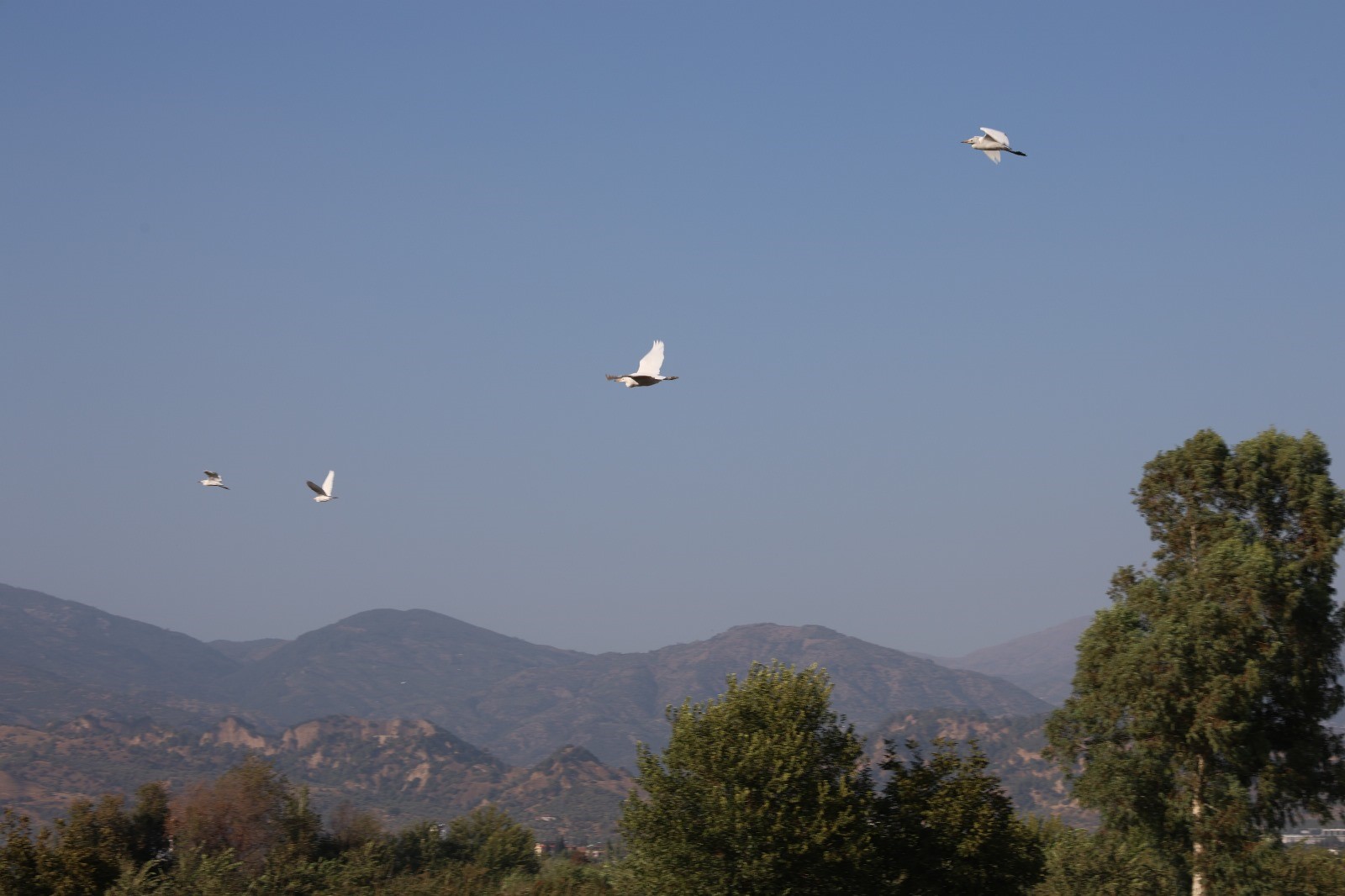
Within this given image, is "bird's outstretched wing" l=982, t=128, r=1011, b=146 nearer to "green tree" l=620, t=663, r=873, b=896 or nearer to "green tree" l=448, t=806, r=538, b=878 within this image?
"green tree" l=620, t=663, r=873, b=896

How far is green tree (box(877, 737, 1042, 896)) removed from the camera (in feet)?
134

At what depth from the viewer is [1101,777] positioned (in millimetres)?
52656

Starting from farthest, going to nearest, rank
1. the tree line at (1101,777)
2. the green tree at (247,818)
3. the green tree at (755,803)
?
the green tree at (247,818), the tree line at (1101,777), the green tree at (755,803)

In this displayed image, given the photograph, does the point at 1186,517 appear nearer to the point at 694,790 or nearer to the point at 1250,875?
the point at 1250,875

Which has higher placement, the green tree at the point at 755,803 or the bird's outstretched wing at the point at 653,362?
the bird's outstretched wing at the point at 653,362

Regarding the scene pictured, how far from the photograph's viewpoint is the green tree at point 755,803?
123 feet

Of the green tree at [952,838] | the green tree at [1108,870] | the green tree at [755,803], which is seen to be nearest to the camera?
the green tree at [755,803]

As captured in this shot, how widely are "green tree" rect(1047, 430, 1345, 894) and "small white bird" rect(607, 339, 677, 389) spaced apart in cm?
3021

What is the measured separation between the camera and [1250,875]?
5053 cm

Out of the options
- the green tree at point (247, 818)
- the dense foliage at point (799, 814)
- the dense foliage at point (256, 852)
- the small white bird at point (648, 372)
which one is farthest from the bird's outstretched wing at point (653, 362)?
the green tree at point (247, 818)

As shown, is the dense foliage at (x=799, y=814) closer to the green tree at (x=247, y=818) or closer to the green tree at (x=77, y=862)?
the green tree at (x=77, y=862)

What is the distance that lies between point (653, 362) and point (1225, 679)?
3094 centimetres

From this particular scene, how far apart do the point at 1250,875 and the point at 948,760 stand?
16.5 metres

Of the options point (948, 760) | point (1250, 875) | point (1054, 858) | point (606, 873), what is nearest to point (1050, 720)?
point (1054, 858)
